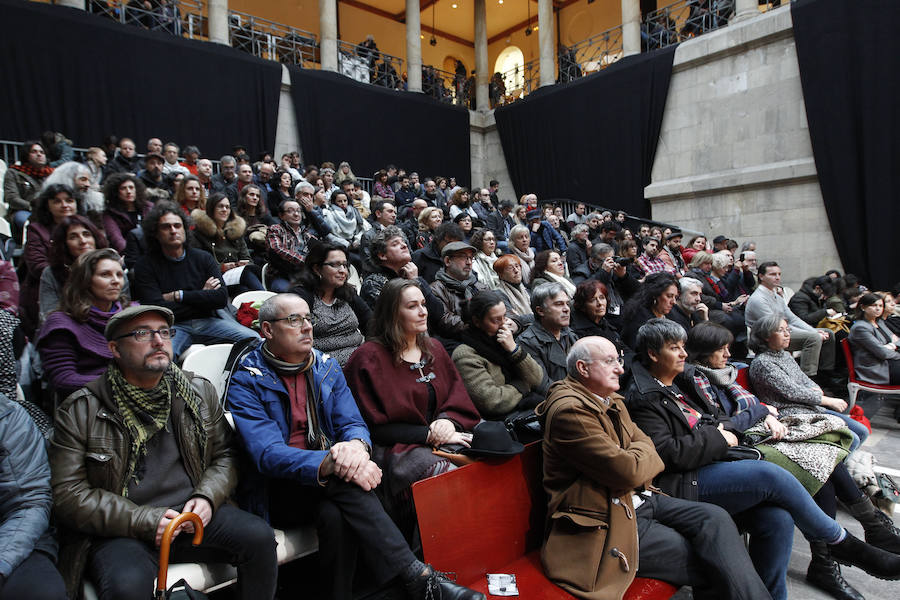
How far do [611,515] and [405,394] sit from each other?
3.36 ft

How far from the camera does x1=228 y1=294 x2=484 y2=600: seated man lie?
191cm

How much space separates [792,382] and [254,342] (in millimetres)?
3159

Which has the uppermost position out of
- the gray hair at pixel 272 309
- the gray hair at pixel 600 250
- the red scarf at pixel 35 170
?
the red scarf at pixel 35 170

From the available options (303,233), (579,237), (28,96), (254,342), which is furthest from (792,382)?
(28,96)

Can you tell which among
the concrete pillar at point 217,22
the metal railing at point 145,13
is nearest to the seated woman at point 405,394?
the metal railing at point 145,13

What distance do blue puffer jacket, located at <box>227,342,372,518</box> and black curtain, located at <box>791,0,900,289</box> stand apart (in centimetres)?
1069

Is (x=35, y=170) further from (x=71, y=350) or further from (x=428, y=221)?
(x=71, y=350)

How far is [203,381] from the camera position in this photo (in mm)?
2143

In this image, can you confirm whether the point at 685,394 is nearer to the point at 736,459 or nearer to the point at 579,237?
the point at 736,459

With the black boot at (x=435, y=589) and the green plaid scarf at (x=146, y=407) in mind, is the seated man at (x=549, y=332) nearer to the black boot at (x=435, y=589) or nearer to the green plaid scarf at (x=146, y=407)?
the black boot at (x=435, y=589)

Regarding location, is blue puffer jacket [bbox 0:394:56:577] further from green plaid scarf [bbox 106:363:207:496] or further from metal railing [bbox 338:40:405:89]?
metal railing [bbox 338:40:405:89]

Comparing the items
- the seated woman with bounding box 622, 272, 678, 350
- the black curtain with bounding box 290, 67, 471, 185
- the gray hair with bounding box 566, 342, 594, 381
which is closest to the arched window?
the black curtain with bounding box 290, 67, 471, 185

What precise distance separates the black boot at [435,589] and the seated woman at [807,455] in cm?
180

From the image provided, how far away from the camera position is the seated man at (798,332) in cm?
543
